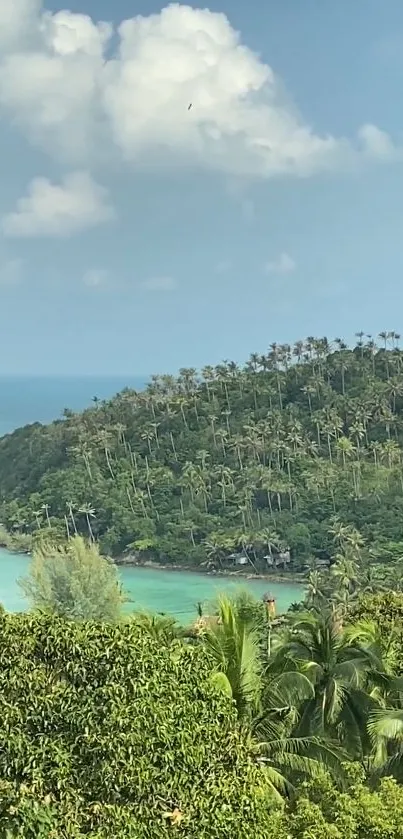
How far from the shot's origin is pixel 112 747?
16.0ft

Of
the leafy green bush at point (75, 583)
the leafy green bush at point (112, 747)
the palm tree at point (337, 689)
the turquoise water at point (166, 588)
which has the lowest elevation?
the turquoise water at point (166, 588)

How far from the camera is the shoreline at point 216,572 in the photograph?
48.4 metres

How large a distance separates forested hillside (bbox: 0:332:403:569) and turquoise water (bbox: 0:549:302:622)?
5.27 ft

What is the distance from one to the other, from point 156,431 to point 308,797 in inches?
2226

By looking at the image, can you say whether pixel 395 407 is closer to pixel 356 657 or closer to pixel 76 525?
pixel 76 525

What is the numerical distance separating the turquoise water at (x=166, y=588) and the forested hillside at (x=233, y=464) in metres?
1.60

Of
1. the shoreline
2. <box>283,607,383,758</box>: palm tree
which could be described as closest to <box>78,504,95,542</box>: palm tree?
the shoreline

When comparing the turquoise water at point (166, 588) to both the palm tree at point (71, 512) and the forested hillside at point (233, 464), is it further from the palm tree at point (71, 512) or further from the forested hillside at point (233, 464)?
the palm tree at point (71, 512)

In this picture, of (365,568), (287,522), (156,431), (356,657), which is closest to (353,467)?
(287,522)

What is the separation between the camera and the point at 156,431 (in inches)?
2445

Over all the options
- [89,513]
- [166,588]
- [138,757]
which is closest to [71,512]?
[89,513]

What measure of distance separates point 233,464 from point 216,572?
999 centimetres

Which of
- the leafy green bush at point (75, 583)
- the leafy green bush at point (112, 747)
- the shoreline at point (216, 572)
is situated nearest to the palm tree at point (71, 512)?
the shoreline at point (216, 572)

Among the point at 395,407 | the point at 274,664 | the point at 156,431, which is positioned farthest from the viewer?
the point at 156,431
